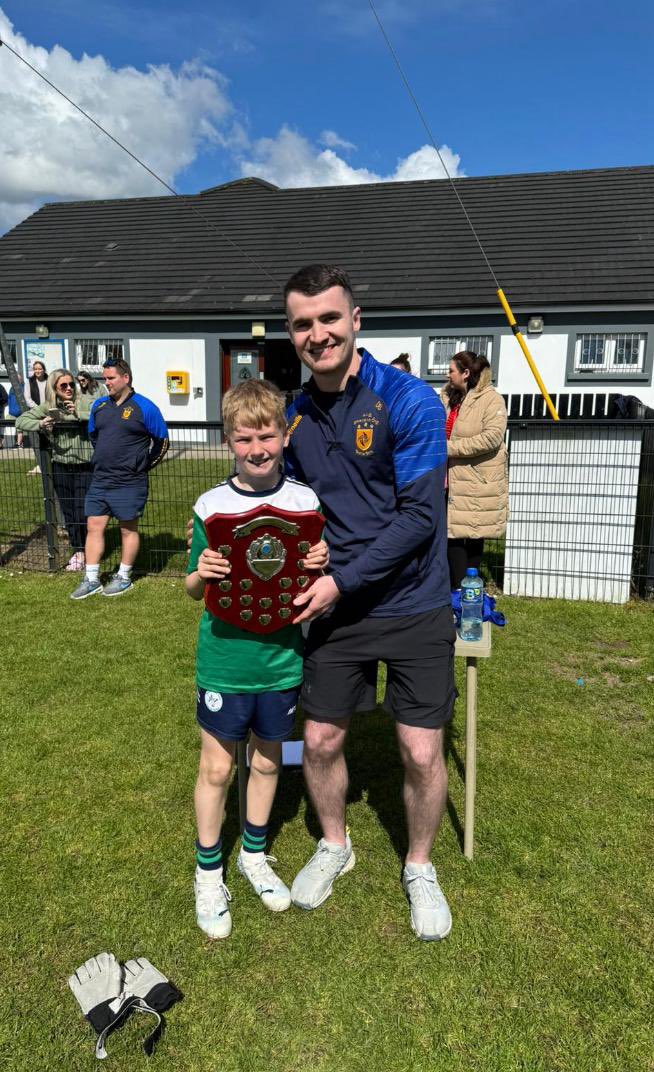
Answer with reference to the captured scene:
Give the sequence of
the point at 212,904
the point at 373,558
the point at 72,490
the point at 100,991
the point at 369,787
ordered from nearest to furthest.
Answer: the point at 100,991 < the point at 373,558 < the point at 212,904 < the point at 369,787 < the point at 72,490

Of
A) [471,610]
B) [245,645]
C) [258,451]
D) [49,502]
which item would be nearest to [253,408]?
[258,451]

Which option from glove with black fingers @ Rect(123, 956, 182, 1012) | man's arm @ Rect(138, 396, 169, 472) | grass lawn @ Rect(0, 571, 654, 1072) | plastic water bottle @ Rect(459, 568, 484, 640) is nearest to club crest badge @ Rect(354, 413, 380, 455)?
plastic water bottle @ Rect(459, 568, 484, 640)

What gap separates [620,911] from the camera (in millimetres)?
2688

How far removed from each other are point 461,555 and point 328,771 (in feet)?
10.2

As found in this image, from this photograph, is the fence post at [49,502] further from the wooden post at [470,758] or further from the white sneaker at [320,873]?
the wooden post at [470,758]

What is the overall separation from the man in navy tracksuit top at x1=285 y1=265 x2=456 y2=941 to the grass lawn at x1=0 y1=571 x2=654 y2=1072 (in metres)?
0.23

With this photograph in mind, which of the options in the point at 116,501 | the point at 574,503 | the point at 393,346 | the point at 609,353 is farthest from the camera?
the point at 393,346

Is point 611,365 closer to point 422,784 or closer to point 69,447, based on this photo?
point 69,447

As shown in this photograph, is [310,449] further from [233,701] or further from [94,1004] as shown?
[94,1004]

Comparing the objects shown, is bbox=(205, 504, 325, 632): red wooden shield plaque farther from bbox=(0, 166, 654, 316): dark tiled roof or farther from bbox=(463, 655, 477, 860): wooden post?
bbox=(0, 166, 654, 316): dark tiled roof

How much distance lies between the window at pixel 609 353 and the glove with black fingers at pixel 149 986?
48.5 ft

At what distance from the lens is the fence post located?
23.6 ft

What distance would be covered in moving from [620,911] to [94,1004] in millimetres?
1831

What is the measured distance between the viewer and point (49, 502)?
731 centimetres
